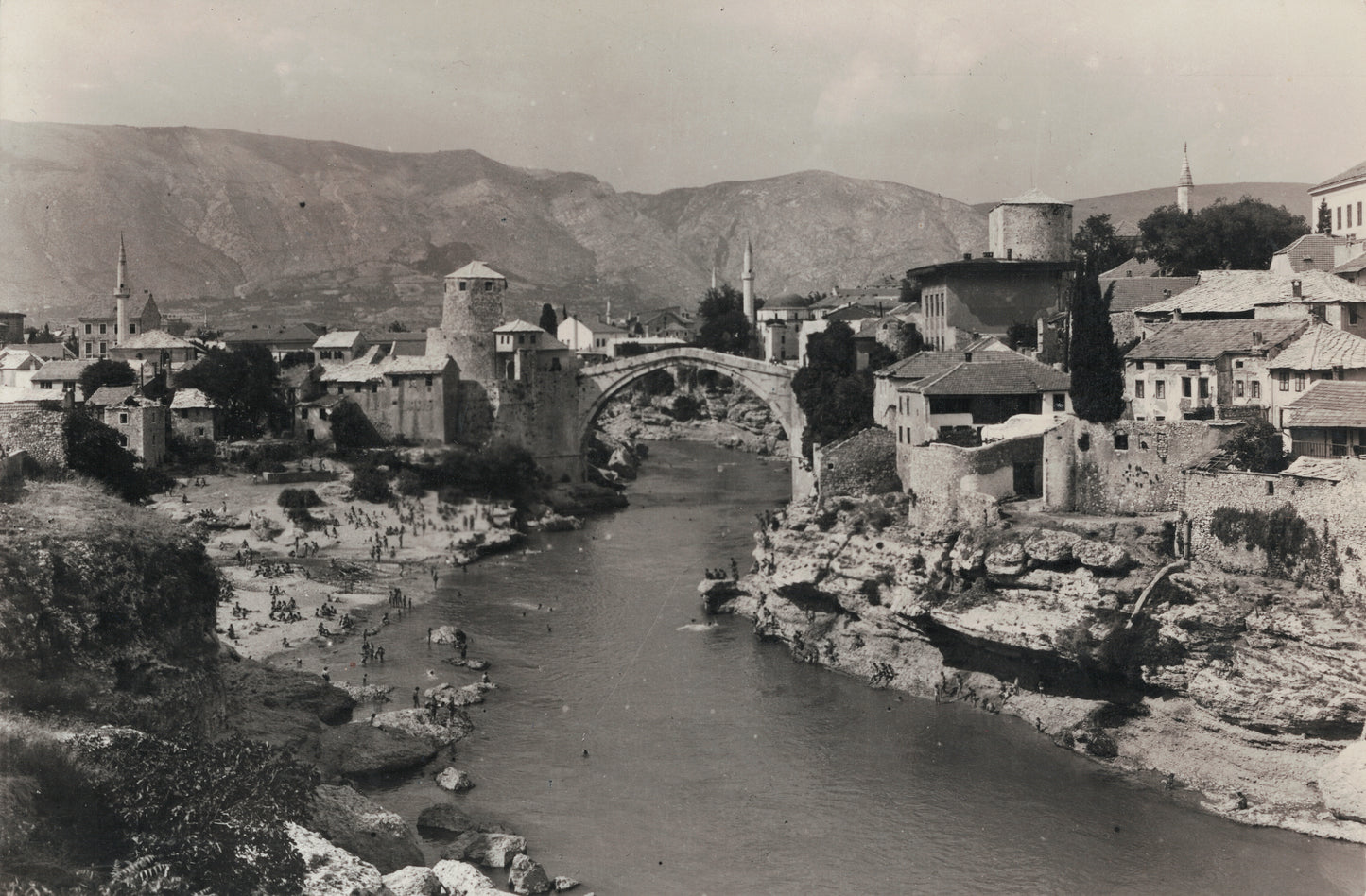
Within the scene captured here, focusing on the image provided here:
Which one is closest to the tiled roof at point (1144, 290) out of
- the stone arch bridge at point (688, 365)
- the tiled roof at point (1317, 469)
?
the tiled roof at point (1317, 469)

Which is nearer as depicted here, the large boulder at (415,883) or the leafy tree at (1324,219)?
the large boulder at (415,883)

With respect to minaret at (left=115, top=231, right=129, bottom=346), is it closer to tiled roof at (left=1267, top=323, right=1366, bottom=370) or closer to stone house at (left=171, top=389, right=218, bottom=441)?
stone house at (left=171, top=389, right=218, bottom=441)

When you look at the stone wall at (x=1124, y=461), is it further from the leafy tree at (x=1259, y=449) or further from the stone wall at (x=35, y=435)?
the stone wall at (x=35, y=435)

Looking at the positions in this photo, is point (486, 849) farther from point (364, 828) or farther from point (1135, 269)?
point (1135, 269)

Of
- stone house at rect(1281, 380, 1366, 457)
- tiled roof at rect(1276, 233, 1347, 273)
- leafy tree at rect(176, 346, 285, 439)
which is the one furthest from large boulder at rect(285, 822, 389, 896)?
leafy tree at rect(176, 346, 285, 439)

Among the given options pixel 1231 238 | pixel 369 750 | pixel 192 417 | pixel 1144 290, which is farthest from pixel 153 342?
pixel 1231 238

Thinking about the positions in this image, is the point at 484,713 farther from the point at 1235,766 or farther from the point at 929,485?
the point at 1235,766
